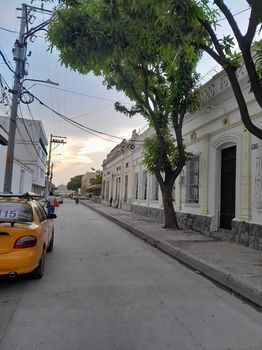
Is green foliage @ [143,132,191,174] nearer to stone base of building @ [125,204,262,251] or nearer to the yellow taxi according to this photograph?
stone base of building @ [125,204,262,251]

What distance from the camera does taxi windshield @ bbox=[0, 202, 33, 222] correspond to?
7055 mm

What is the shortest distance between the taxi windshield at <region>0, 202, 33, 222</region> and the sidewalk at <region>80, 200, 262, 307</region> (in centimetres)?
399

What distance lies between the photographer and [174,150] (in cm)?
1623

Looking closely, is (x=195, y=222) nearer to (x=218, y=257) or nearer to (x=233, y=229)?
(x=233, y=229)

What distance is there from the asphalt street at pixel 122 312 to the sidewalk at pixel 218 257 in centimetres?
29

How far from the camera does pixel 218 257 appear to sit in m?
9.38

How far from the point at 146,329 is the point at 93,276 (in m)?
3.04

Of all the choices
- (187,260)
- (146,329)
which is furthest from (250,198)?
(146,329)

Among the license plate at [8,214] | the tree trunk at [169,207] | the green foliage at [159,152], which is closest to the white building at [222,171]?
the tree trunk at [169,207]

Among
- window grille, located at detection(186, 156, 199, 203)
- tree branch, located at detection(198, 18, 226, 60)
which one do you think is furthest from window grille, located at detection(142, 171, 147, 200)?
tree branch, located at detection(198, 18, 226, 60)

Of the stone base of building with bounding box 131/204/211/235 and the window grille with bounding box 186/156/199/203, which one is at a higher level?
the window grille with bounding box 186/156/199/203

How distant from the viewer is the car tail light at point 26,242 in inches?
255

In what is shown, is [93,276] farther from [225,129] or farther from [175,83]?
[175,83]

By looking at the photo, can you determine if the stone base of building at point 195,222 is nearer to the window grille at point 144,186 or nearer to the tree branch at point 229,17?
the tree branch at point 229,17
